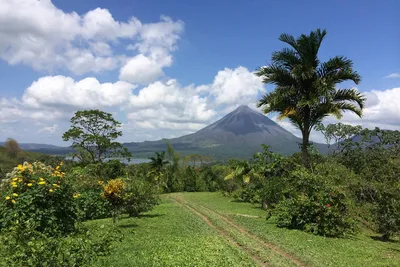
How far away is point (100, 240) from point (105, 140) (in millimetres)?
31612

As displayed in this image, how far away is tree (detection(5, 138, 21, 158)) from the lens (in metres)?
77.6

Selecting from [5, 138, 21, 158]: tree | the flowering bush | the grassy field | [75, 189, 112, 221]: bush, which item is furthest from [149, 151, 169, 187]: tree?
[5, 138, 21, 158]: tree

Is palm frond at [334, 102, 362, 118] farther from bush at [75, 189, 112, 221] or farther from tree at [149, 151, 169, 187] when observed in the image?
tree at [149, 151, 169, 187]

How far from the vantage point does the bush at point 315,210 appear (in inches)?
480

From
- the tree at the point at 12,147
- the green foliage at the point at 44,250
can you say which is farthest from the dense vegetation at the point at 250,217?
the tree at the point at 12,147

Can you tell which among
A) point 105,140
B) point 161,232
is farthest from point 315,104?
point 105,140

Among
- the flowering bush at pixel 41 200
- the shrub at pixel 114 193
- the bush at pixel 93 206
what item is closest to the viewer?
the flowering bush at pixel 41 200

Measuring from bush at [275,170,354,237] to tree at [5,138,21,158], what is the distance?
79775 mm

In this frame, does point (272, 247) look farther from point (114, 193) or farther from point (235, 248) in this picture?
point (114, 193)

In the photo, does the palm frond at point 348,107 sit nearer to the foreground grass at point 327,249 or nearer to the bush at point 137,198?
the foreground grass at point 327,249

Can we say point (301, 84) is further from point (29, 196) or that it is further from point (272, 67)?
point (29, 196)

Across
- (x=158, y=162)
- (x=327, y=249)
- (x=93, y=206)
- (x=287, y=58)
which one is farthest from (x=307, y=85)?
(x=158, y=162)

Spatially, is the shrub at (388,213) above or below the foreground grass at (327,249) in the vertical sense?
above

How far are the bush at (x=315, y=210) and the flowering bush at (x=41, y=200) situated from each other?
848cm
